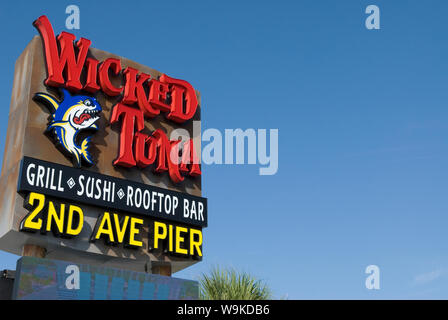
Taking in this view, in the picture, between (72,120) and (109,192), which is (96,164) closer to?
(109,192)

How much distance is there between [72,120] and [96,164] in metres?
1.99

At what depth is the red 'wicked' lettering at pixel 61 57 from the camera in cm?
2324

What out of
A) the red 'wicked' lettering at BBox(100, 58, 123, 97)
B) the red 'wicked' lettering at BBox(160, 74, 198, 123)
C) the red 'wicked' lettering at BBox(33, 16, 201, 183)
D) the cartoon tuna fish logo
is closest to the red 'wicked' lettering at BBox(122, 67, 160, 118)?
the red 'wicked' lettering at BBox(33, 16, 201, 183)

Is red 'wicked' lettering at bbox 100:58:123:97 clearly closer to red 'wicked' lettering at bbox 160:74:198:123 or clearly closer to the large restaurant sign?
the large restaurant sign

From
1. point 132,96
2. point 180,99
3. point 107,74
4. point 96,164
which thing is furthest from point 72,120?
point 180,99

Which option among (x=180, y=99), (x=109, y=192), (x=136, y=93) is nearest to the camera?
(x=109, y=192)

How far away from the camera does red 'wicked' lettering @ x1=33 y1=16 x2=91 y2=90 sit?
915 inches

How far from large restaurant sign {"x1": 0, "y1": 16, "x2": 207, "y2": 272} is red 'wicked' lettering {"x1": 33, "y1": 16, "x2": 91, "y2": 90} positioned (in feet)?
0.14

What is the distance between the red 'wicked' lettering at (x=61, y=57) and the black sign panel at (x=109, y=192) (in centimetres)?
380

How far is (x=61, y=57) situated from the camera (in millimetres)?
23766

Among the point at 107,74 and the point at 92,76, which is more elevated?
the point at 107,74

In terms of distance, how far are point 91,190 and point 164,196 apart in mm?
3424
